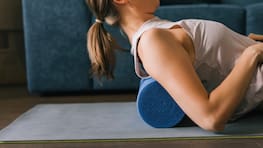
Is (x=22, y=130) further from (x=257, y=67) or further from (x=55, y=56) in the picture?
(x=55, y=56)

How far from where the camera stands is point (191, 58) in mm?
1251

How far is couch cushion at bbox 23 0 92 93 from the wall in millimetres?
517

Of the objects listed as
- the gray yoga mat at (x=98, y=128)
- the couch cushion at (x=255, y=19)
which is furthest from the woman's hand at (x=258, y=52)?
the couch cushion at (x=255, y=19)

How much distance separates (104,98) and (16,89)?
2.38ft

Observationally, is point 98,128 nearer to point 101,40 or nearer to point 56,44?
point 101,40

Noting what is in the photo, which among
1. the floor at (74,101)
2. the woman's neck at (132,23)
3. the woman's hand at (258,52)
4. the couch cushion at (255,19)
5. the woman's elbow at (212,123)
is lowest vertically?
the floor at (74,101)

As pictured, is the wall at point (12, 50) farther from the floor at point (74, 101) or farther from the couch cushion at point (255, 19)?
the couch cushion at point (255, 19)

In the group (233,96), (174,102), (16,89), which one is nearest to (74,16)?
(16,89)

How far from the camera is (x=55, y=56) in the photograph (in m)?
2.30

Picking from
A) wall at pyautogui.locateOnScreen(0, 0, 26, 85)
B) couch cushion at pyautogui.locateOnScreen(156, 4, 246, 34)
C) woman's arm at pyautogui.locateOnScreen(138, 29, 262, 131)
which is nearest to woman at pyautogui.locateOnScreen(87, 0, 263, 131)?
woman's arm at pyautogui.locateOnScreen(138, 29, 262, 131)

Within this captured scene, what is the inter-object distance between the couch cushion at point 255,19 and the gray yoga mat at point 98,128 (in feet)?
2.74

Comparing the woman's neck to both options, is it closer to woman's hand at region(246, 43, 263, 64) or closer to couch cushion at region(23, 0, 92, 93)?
woman's hand at region(246, 43, 263, 64)

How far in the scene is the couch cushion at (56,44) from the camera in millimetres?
2283

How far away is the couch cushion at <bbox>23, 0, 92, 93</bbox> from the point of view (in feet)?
7.49
